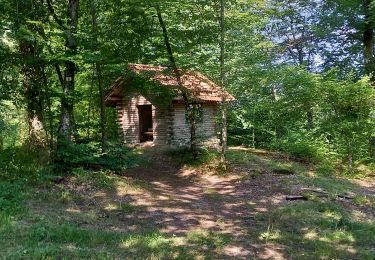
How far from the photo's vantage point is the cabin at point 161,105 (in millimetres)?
13172

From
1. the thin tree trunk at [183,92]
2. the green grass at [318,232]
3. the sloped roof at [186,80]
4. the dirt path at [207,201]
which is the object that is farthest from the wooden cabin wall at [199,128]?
the green grass at [318,232]

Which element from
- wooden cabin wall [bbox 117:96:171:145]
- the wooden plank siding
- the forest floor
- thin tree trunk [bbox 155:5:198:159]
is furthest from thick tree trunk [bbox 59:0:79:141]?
wooden cabin wall [bbox 117:96:171:145]

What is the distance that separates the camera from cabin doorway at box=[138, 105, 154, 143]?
18875 millimetres

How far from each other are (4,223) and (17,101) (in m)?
5.12

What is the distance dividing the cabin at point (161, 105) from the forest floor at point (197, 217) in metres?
2.98

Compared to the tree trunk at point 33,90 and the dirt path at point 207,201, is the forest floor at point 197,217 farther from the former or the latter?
the tree trunk at point 33,90

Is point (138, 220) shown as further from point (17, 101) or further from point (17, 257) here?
point (17, 101)

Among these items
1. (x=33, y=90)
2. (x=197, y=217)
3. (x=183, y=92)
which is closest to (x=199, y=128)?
(x=183, y=92)

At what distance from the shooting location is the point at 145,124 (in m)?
19.8

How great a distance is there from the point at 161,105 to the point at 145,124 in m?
4.75

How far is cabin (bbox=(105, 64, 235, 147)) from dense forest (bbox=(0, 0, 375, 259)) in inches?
20.2

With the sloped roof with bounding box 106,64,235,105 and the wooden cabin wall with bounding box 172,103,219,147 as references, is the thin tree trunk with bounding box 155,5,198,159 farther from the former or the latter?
the wooden cabin wall with bounding box 172,103,219,147

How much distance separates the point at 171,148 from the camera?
16.0 meters

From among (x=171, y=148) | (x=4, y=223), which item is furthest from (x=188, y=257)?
(x=171, y=148)
